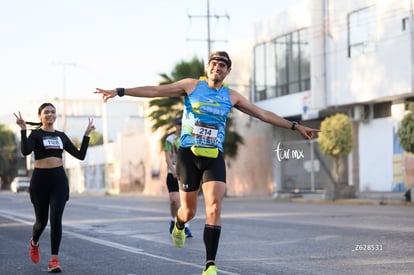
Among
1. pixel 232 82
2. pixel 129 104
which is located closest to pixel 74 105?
pixel 129 104

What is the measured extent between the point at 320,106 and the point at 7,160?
77057 mm

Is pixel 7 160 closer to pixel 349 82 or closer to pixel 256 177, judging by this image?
pixel 256 177

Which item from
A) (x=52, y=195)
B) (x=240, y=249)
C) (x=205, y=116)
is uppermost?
(x=205, y=116)

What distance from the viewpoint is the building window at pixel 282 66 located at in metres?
37.7

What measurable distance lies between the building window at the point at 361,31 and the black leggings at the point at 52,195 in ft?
84.2

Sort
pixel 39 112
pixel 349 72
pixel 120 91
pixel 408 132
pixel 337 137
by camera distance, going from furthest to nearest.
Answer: pixel 349 72
pixel 337 137
pixel 408 132
pixel 39 112
pixel 120 91

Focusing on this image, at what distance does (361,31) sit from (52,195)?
26.9m

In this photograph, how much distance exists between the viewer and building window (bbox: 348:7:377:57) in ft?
106

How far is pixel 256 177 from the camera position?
43.7 meters

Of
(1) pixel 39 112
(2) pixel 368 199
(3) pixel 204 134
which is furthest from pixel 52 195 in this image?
(2) pixel 368 199

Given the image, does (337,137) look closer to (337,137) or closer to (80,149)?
(337,137)

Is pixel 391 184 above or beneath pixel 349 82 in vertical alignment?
beneath

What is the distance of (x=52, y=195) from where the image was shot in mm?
8289

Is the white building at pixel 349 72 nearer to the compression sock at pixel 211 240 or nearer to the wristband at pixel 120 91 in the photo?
the compression sock at pixel 211 240
